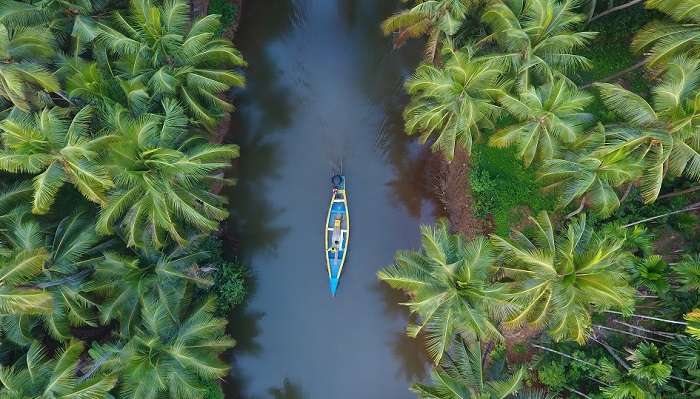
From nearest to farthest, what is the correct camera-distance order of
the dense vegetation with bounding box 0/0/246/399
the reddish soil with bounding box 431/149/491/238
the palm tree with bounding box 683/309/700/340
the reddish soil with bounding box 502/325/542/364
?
the palm tree with bounding box 683/309/700/340 < the dense vegetation with bounding box 0/0/246/399 < the reddish soil with bounding box 502/325/542/364 < the reddish soil with bounding box 431/149/491/238

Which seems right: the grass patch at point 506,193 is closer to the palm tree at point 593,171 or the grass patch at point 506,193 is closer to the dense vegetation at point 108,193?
the palm tree at point 593,171

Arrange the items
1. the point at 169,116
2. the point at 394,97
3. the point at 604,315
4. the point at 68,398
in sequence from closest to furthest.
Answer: the point at 68,398
the point at 169,116
the point at 604,315
the point at 394,97

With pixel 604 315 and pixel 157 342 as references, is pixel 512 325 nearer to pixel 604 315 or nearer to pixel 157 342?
pixel 604 315

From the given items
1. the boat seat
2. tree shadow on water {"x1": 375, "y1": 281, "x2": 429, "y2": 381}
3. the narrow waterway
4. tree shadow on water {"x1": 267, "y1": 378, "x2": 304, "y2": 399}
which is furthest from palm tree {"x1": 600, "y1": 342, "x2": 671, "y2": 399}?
tree shadow on water {"x1": 267, "y1": 378, "x2": 304, "y2": 399}

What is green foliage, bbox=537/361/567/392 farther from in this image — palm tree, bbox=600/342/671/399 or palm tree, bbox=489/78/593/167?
palm tree, bbox=489/78/593/167

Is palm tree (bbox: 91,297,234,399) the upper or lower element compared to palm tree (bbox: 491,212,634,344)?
lower

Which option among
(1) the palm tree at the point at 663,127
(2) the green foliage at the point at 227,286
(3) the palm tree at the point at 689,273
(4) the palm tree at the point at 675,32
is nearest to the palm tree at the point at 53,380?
(2) the green foliage at the point at 227,286

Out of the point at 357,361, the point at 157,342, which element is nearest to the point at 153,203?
the point at 157,342
